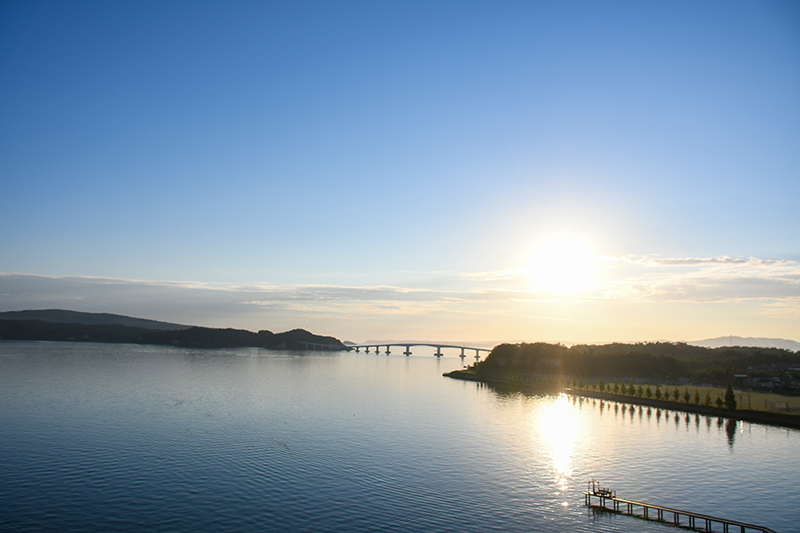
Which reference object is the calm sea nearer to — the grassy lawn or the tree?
the tree

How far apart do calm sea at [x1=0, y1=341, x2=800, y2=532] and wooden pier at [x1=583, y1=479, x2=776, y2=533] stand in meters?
1.77

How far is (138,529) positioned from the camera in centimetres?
2747

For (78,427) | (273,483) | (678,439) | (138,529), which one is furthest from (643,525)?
(78,427)

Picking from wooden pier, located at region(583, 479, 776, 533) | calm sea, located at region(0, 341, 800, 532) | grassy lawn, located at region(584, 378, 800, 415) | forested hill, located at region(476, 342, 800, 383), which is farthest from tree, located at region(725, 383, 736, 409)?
wooden pier, located at region(583, 479, 776, 533)

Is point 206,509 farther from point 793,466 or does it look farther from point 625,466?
point 793,466

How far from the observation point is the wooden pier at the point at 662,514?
30.5 m

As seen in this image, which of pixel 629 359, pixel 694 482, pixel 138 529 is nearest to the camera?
pixel 138 529

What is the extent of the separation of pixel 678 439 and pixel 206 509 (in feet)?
194

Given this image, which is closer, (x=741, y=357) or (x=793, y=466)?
(x=793, y=466)

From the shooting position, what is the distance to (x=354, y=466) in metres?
42.7

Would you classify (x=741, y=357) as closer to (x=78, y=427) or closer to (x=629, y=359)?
(x=629, y=359)

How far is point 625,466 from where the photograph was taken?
4744 cm

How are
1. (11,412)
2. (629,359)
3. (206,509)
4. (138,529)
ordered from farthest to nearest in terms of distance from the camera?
(629,359) < (11,412) < (206,509) < (138,529)

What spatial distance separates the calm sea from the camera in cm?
3083
